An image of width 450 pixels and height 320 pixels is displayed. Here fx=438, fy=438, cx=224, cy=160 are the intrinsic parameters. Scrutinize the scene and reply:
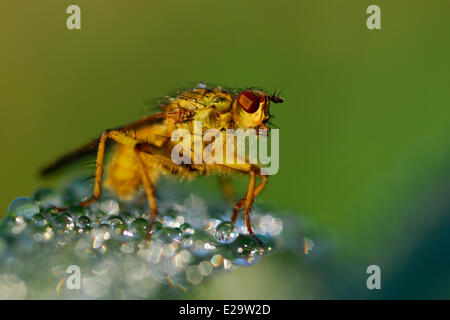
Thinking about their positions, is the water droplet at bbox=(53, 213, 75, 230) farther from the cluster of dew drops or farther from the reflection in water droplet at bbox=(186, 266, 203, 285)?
the reflection in water droplet at bbox=(186, 266, 203, 285)

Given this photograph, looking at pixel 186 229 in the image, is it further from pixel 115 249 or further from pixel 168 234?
pixel 115 249

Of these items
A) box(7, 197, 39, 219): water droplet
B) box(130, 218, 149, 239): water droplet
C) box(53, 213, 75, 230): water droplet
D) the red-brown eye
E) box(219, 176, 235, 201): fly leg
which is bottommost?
box(219, 176, 235, 201): fly leg

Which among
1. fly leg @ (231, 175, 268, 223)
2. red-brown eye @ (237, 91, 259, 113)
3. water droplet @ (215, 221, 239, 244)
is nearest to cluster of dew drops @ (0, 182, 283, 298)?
water droplet @ (215, 221, 239, 244)

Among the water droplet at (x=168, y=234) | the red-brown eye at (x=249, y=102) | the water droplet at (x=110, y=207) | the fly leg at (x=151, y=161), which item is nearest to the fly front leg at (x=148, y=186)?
the fly leg at (x=151, y=161)

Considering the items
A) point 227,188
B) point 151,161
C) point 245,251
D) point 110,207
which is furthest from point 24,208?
point 227,188

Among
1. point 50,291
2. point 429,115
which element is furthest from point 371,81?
point 50,291
